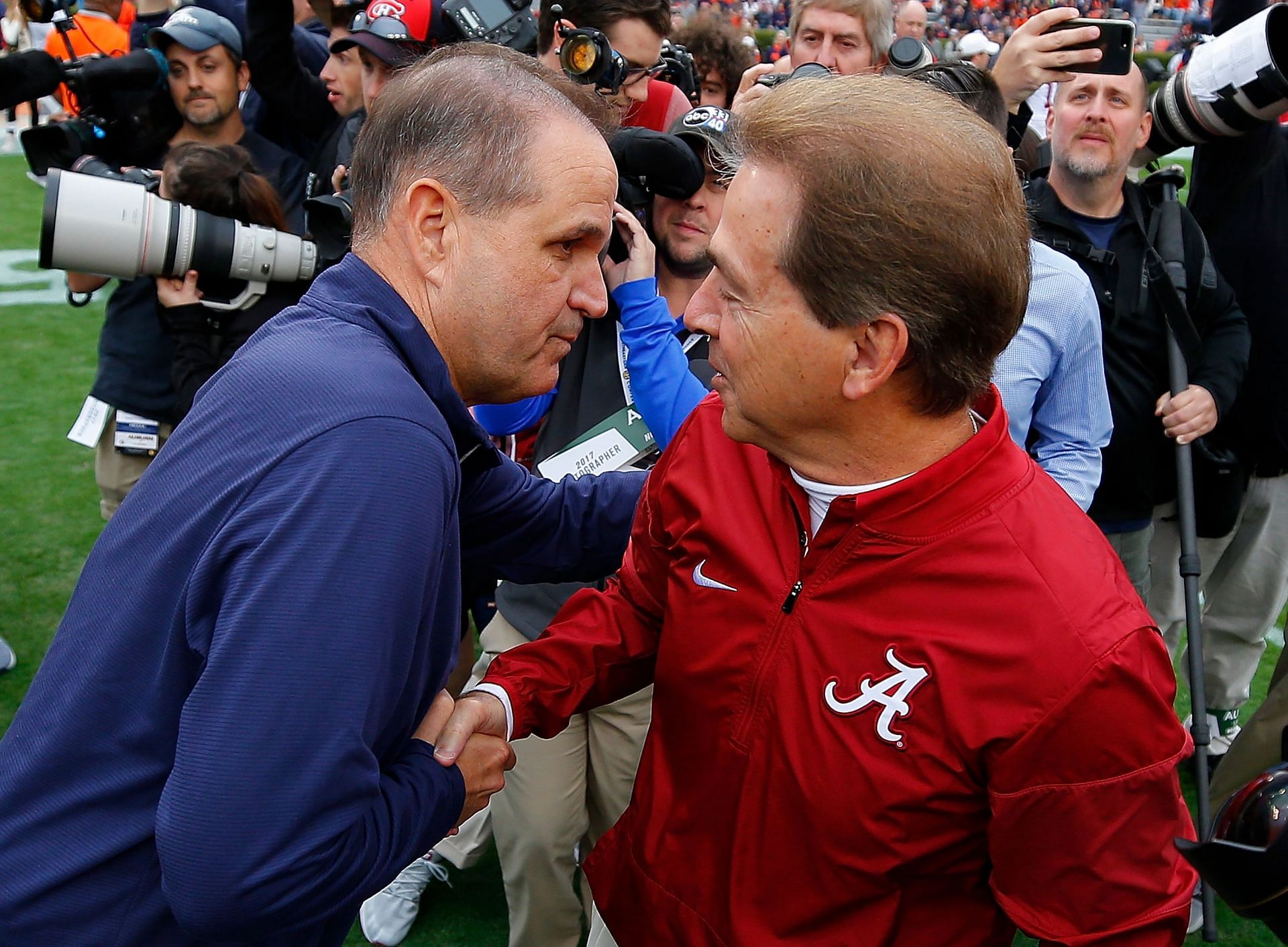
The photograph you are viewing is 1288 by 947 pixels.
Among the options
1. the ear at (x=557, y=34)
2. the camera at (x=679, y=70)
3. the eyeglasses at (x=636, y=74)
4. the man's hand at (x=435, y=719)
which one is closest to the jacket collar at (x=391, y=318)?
the man's hand at (x=435, y=719)

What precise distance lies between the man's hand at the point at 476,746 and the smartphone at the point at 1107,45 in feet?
7.70

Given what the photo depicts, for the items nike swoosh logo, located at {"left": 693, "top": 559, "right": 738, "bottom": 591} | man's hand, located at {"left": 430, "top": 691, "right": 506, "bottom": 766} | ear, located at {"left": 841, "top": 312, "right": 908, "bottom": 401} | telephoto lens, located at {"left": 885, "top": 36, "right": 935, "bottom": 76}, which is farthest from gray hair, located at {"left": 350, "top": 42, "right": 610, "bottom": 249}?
telephoto lens, located at {"left": 885, "top": 36, "right": 935, "bottom": 76}

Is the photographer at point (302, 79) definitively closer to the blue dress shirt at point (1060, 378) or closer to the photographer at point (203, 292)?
the photographer at point (203, 292)

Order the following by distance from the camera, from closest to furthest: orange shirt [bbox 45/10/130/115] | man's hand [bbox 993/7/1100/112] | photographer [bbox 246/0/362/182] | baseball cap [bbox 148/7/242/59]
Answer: man's hand [bbox 993/7/1100/112]
baseball cap [bbox 148/7/242/59]
photographer [bbox 246/0/362/182]
orange shirt [bbox 45/10/130/115]

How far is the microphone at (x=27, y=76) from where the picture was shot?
390 cm

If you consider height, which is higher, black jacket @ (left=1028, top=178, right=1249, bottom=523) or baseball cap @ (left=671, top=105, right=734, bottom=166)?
baseball cap @ (left=671, top=105, right=734, bottom=166)

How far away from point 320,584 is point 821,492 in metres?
0.73

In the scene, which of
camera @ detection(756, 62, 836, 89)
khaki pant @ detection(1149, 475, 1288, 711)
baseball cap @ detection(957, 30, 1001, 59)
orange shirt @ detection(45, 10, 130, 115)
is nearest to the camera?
camera @ detection(756, 62, 836, 89)

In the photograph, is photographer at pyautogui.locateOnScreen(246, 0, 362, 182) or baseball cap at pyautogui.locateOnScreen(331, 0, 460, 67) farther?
photographer at pyautogui.locateOnScreen(246, 0, 362, 182)

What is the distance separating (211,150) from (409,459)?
2.67m

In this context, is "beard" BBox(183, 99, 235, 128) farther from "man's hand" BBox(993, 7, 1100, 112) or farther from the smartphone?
the smartphone

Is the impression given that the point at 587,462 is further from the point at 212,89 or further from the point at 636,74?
the point at 212,89

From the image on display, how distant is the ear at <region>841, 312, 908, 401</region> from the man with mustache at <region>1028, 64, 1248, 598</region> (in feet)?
6.96

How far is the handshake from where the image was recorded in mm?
1590
